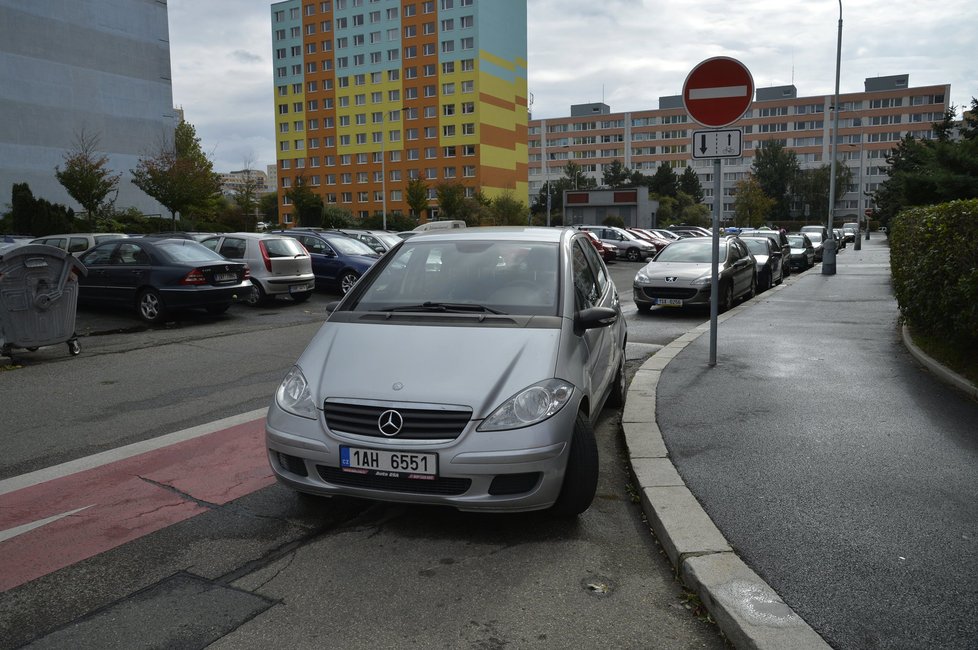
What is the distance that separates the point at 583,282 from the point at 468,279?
97 cm

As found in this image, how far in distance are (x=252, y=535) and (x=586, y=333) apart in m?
2.36

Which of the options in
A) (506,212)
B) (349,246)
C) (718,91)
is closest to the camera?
(718,91)

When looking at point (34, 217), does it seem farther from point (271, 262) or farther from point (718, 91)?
point (718, 91)

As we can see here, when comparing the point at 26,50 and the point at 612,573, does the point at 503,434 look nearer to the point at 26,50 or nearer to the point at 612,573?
the point at 612,573

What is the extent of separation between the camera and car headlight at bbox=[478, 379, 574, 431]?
381cm

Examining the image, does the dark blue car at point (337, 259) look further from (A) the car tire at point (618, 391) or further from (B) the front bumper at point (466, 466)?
(B) the front bumper at point (466, 466)

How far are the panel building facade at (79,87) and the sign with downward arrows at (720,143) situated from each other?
43.0 metres

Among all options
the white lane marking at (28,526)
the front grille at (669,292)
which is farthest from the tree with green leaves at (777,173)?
the white lane marking at (28,526)

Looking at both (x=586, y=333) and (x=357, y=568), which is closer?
(x=357, y=568)

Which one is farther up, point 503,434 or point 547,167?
point 547,167

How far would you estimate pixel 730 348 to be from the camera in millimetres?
9477

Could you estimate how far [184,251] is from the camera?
45.8 feet

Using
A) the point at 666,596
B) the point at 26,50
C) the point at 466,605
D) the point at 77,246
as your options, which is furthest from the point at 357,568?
the point at 26,50

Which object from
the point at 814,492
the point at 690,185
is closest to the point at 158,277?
the point at 814,492
